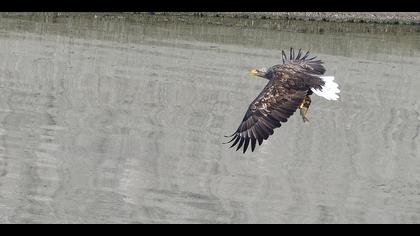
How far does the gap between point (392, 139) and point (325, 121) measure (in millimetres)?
1030

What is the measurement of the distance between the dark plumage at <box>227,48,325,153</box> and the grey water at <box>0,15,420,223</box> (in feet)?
2.65

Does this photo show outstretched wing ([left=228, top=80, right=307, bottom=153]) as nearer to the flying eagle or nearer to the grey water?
the flying eagle

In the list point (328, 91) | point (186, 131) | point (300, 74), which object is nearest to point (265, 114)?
point (328, 91)

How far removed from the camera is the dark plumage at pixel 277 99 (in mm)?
11172

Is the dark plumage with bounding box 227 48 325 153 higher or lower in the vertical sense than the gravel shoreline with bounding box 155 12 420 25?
lower

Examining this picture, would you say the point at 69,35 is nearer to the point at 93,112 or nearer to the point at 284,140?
the point at 93,112

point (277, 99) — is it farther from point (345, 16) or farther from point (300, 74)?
point (345, 16)

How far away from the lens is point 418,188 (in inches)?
512

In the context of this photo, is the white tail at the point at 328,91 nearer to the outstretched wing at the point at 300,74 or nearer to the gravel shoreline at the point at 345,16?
the outstretched wing at the point at 300,74

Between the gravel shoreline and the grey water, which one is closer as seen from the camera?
the grey water

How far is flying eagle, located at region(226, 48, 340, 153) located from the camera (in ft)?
36.7

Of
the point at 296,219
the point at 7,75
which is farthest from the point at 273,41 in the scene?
the point at 296,219

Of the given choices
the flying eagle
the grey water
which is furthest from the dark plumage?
the grey water

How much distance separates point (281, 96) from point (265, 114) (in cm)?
35
